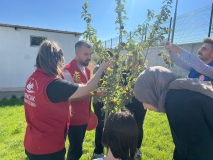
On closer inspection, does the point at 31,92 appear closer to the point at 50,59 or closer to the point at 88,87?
the point at 50,59

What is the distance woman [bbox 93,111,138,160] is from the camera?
1601 millimetres

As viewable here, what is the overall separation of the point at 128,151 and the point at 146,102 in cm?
40

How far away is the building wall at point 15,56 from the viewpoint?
11977 millimetres

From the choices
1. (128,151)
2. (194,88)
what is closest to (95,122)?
(128,151)

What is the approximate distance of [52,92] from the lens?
6.46ft

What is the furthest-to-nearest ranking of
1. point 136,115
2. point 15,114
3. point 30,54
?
point 30,54 < point 15,114 < point 136,115

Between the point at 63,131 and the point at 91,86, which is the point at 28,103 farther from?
the point at 91,86

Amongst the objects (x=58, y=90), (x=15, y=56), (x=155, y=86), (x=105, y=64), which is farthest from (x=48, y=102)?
(x=15, y=56)

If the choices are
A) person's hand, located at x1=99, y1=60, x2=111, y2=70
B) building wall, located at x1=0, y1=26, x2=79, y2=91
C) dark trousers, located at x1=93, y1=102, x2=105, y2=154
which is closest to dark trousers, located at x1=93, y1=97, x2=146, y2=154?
dark trousers, located at x1=93, y1=102, x2=105, y2=154

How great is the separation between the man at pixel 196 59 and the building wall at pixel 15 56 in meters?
11.3

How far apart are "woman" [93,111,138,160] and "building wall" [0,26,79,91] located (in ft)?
39.0

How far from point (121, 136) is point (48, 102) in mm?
804

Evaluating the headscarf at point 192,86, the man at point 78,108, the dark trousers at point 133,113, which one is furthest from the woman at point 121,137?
the dark trousers at point 133,113

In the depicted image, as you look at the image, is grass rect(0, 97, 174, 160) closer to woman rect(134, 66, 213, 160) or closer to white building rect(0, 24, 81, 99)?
woman rect(134, 66, 213, 160)
